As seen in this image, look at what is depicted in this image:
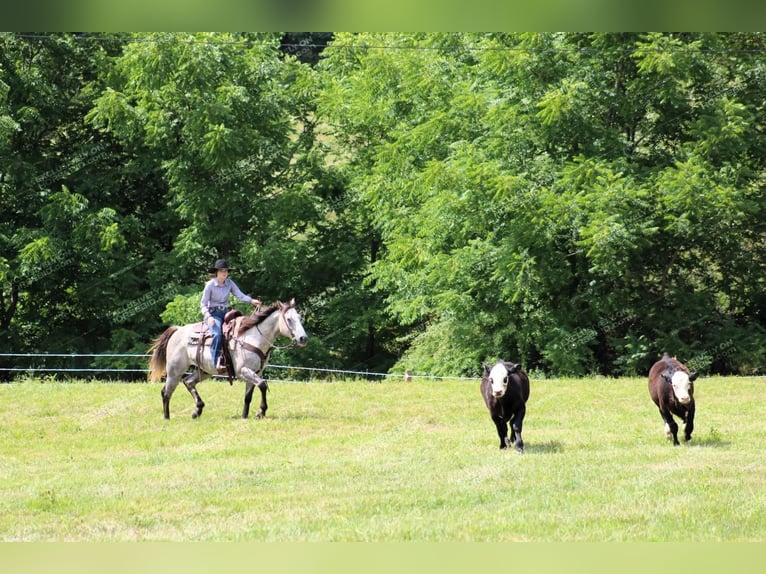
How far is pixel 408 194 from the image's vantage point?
34.6 m

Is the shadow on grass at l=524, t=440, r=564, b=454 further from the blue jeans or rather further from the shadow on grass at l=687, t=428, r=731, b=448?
the blue jeans

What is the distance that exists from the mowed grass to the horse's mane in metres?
1.60

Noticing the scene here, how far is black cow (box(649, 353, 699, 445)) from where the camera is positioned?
1291cm

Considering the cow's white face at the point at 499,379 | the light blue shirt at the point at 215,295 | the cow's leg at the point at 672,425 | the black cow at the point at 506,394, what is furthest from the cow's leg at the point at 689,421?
the light blue shirt at the point at 215,295

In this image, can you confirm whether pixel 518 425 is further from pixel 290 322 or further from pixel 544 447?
pixel 290 322

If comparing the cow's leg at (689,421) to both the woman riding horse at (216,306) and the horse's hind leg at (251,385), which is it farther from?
the woman riding horse at (216,306)

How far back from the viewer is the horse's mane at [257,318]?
1684 centimetres

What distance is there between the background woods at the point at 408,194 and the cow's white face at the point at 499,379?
14.9 metres

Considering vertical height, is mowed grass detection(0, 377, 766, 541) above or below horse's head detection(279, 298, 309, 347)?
below

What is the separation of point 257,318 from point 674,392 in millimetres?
7047

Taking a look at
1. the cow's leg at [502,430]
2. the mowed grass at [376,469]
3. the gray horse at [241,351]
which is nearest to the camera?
the mowed grass at [376,469]

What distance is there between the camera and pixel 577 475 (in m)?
11.4

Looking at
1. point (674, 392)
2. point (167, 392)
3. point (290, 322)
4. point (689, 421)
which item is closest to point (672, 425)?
point (689, 421)

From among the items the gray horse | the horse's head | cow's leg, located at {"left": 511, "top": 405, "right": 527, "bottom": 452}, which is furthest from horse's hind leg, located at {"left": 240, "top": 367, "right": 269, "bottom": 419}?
cow's leg, located at {"left": 511, "top": 405, "right": 527, "bottom": 452}
